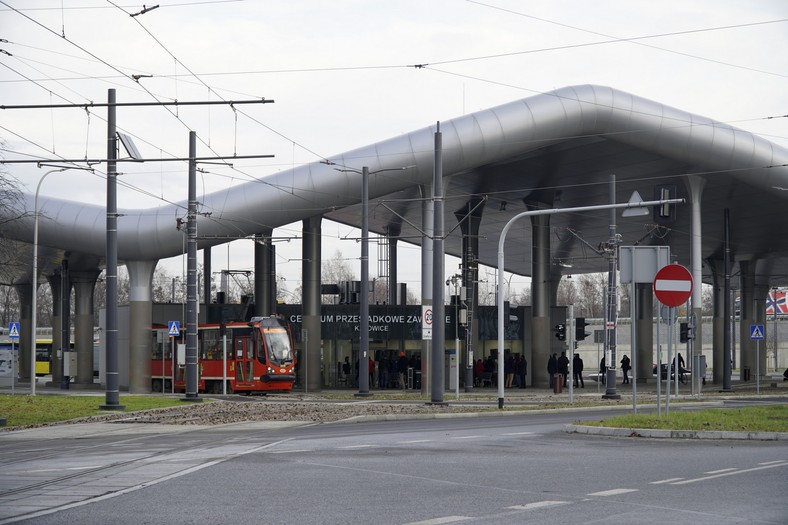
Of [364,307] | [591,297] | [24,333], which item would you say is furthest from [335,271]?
[364,307]

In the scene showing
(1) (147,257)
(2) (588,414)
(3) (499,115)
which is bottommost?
(2) (588,414)

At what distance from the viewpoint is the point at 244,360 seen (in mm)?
46031

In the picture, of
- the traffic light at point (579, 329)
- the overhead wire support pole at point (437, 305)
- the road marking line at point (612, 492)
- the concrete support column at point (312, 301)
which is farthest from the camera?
the concrete support column at point (312, 301)

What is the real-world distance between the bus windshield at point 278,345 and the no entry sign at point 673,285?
28.2 metres

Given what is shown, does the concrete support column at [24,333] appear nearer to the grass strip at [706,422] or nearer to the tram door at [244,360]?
the tram door at [244,360]

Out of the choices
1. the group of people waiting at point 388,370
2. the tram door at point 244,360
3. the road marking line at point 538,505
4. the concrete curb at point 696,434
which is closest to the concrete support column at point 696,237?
the group of people waiting at point 388,370

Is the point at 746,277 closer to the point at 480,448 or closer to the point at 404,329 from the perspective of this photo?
the point at 404,329

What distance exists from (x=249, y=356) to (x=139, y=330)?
479 centimetres

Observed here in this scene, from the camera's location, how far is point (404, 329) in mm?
53875

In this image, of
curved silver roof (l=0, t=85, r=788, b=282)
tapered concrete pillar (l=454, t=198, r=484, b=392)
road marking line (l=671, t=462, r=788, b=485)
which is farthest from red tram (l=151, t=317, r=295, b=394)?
road marking line (l=671, t=462, r=788, b=485)

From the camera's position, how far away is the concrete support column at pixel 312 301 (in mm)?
49500

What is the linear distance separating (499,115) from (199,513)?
1356 inches

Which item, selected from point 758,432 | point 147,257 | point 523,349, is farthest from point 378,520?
point 523,349

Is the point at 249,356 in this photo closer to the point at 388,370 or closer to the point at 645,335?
the point at 388,370
